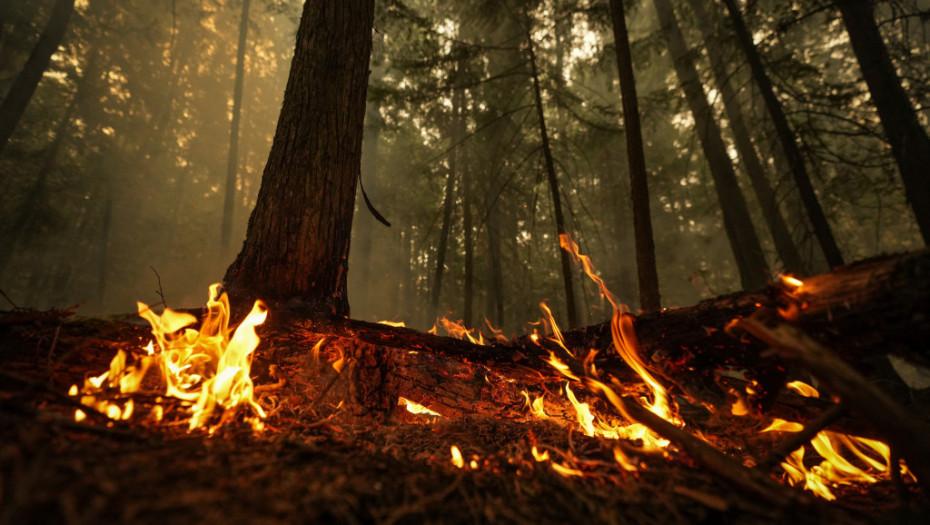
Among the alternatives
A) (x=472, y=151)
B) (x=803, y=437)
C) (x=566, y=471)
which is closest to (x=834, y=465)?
(x=803, y=437)

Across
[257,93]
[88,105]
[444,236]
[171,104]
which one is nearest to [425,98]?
[444,236]

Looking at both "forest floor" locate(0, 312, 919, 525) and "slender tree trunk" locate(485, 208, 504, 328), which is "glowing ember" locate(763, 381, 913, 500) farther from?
"slender tree trunk" locate(485, 208, 504, 328)

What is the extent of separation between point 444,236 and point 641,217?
594 centimetres

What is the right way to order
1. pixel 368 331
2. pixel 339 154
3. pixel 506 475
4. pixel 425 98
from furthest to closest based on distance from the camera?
pixel 425 98 < pixel 339 154 < pixel 368 331 < pixel 506 475

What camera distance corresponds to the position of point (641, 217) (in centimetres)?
476

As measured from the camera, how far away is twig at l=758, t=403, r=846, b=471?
6.18ft

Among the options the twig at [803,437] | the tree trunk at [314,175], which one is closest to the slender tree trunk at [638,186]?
the twig at [803,437]

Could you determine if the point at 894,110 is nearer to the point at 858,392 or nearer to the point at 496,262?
the point at 858,392

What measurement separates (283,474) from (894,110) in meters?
8.19

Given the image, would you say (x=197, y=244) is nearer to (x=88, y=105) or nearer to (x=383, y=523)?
(x=88, y=105)

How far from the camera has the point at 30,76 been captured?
11688 mm

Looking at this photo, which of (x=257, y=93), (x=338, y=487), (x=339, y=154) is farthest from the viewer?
(x=257, y=93)

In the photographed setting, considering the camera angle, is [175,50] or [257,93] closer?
[175,50]

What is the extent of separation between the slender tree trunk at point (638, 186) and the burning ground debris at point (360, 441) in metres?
1.54
